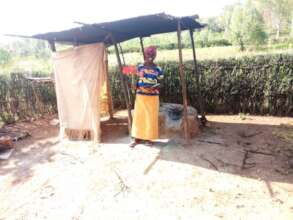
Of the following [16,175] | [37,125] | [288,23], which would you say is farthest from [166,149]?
[288,23]

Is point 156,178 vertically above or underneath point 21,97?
underneath

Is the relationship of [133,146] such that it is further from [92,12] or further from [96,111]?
[92,12]

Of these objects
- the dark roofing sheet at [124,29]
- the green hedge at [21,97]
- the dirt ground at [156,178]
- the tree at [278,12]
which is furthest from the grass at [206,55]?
the tree at [278,12]

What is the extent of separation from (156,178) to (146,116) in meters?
1.17

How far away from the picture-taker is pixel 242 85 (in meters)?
5.96

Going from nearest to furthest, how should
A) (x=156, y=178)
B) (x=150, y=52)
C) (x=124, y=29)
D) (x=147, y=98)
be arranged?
(x=156, y=178), (x=150, y=52), (x=147, y=98), (x=124, y=29)

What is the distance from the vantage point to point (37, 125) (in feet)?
20.9

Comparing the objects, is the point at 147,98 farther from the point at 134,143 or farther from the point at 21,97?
the point at 21,97

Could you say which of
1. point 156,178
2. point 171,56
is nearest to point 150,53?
point 156,178

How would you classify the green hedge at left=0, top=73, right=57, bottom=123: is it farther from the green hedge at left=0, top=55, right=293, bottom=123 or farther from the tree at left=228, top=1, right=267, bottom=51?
the tree at left=228, top=1, right=267, bottom=51

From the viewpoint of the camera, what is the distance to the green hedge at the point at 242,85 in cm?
561

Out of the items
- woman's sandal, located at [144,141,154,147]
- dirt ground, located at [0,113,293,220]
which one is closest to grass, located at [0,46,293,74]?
dirt ground, located at [0,113,293,220]

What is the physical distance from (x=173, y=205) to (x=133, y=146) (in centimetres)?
176

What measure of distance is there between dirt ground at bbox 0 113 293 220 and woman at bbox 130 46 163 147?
11.8 inches
